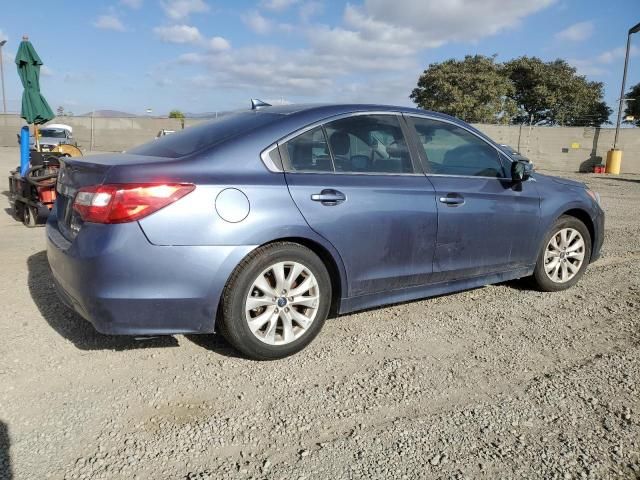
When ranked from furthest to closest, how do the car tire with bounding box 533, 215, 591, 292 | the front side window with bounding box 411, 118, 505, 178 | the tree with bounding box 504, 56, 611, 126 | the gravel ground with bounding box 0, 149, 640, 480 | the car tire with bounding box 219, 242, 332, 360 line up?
the tree with bounding box 504, 56, 611, 126 < the car tire with bounding box 533, 215, 591, 292 < the front side window with bounding box 411, 118, 505, 178 < the car tire with bounding box 219, 242, 332, 360 < the gravel ground with bounding box 0, 149, 640, 480

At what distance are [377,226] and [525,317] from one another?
155 cm

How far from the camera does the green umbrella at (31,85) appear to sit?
9805 millimetres

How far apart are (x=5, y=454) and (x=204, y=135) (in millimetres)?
2127

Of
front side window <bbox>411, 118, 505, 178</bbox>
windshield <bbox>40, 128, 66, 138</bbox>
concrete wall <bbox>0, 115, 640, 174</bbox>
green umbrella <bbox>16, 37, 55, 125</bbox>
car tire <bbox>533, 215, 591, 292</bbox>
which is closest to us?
front side window <bbox>411, 118, 505, 178</bbox>

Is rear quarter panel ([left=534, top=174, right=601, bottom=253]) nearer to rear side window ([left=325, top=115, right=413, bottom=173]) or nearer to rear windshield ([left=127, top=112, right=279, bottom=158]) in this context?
rear side window ([left=325, top=115, right=413, bottom=173])

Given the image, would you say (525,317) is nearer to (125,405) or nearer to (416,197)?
(416,197)

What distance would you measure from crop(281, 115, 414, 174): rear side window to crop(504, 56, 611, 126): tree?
42.1 metres

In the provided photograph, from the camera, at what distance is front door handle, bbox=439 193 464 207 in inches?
148

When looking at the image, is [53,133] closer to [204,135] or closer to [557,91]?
[204,135]

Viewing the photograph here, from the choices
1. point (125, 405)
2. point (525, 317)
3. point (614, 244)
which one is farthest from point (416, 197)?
point (614, 244)

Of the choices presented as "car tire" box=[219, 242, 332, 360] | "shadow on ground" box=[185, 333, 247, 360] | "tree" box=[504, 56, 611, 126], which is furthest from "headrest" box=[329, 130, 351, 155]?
"tree" box=[504, 56, 611, 126]

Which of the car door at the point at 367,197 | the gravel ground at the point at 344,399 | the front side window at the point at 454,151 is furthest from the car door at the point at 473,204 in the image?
the gravel ground at the point at 344,399

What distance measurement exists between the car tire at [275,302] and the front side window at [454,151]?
1.32 m

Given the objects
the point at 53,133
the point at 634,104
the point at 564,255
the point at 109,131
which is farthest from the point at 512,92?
the point at 564,255
